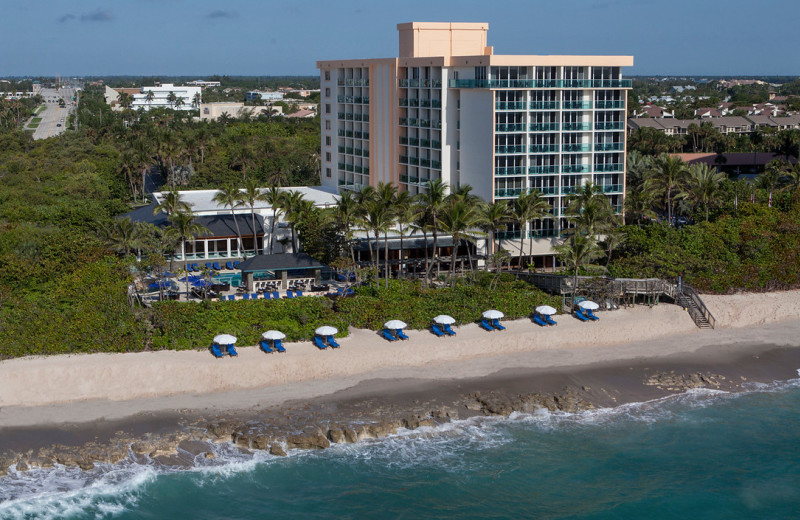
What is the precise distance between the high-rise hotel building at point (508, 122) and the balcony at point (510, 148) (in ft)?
0.22

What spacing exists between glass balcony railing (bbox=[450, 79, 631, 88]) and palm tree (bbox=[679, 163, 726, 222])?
8497 mm

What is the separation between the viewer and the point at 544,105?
195 feet

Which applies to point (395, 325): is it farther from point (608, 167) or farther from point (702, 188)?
point (702, 188)

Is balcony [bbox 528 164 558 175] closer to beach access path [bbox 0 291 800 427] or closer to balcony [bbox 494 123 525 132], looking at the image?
balcony [bbox 494 123 525 132]

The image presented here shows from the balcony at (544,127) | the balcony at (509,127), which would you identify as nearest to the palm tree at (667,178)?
the balcony at (544,127)

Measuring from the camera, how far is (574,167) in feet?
200

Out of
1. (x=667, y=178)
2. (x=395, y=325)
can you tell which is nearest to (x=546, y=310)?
(x=395, y=325)

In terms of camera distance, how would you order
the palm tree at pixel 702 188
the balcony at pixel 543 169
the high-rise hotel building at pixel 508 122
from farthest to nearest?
the palm tree at pixel 702 188, the balcony at pixel 543 169, the high-rise hotel building at pixel 508 122

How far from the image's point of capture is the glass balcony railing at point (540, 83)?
58875mm

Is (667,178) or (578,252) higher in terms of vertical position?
(667,178)

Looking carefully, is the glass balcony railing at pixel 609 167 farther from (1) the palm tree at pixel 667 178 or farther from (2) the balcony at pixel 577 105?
(2) the balcony at pixel 577 105

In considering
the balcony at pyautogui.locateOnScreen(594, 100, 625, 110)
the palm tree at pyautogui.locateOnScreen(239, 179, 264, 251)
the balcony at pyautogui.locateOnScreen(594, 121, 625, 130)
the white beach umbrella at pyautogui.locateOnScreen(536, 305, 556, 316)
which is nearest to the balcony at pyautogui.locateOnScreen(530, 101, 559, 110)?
the balcony at pyautogui.locateOnScreen(594, 100, 625, 110)

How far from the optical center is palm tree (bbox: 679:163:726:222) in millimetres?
60906

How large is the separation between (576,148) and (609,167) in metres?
3.07
